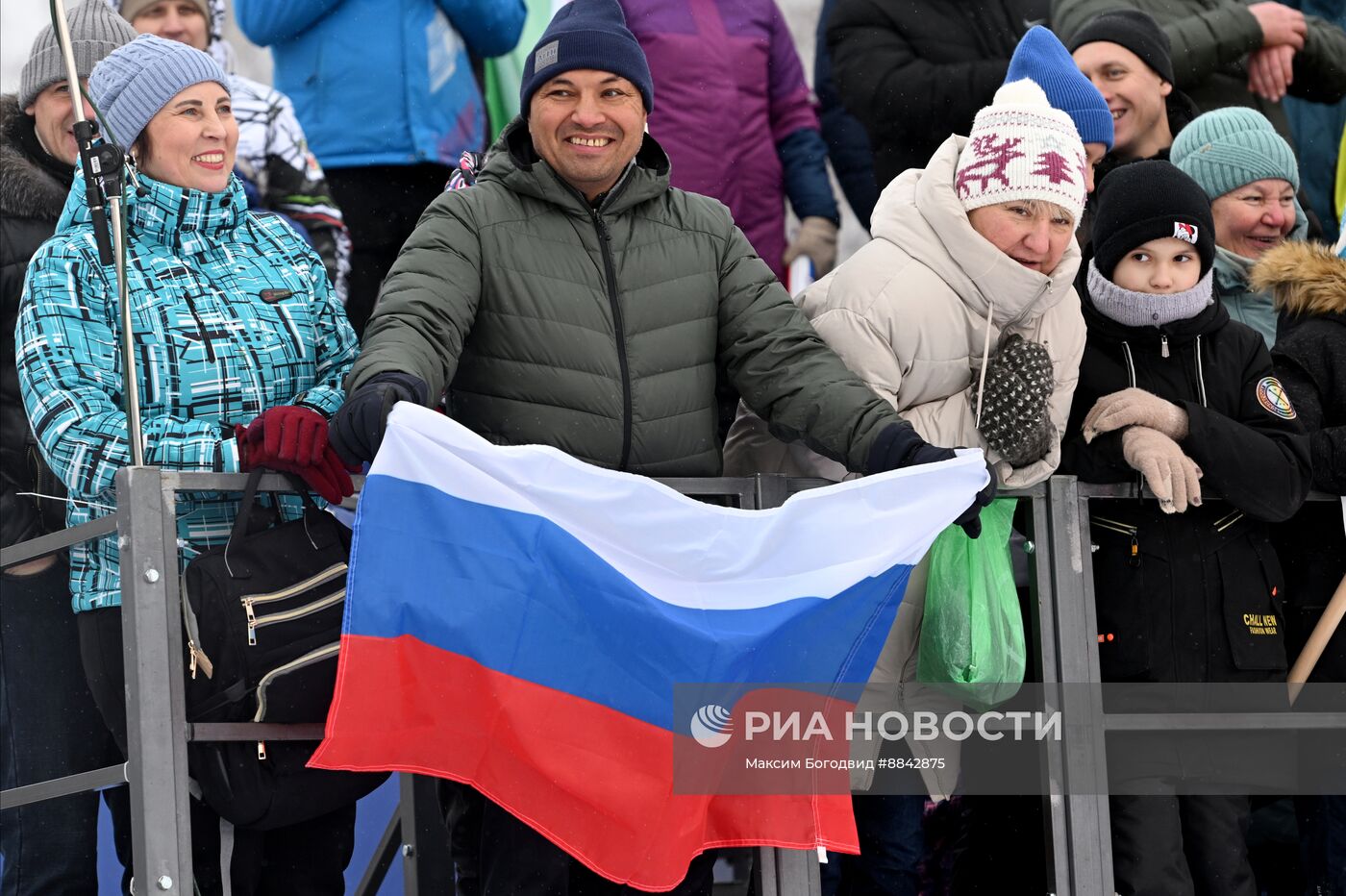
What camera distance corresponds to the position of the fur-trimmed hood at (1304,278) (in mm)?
5766

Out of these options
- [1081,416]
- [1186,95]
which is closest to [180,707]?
[1081,416]

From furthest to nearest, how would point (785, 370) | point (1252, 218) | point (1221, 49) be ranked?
point (1221, 49)
point (1252, 218)
point (785, 370)

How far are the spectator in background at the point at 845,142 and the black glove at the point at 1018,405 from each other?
243 centimetres

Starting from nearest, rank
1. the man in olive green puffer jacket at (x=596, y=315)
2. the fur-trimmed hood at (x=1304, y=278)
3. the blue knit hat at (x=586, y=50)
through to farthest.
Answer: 1. the man in olive green puffer jacket at (x=596, y=315)
2. the blue knit hat at (x=586, y=50)
3. the fur-trimmed hood at (x=1304, y=278)

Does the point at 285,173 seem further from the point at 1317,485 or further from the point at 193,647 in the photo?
the point at 1317,485

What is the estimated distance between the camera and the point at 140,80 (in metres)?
5.03

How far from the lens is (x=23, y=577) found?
5.18 metres

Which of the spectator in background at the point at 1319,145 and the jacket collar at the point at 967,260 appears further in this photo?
the spectator in background at the point at 1319,145

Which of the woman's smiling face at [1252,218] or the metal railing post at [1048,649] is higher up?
the woman's smiling face at [1252,218]

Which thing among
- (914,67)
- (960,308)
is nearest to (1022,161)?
(960,308)

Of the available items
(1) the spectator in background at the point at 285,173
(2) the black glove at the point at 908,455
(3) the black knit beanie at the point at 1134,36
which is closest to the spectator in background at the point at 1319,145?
(3) the black knit beanie at the point at 1134,36

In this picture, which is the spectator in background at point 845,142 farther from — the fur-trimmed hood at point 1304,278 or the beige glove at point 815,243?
the fur-trimmed hood at point 1304,278

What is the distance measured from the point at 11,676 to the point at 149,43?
1625 mm

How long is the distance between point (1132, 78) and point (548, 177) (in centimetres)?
258
